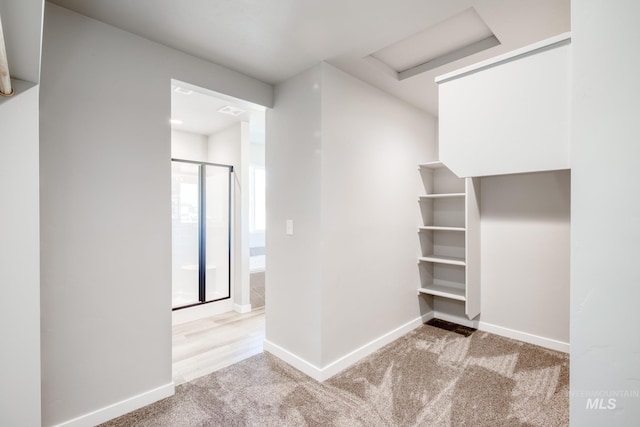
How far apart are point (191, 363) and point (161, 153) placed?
1.76 meters

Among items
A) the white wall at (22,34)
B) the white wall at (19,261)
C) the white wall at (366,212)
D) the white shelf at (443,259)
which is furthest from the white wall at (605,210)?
the white shelf at (443,259)

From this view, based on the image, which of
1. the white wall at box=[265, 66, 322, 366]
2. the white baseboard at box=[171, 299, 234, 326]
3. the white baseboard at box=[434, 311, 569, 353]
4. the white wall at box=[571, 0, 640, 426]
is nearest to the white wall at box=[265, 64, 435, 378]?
the white wall at box=[265, 66, 322, 366]

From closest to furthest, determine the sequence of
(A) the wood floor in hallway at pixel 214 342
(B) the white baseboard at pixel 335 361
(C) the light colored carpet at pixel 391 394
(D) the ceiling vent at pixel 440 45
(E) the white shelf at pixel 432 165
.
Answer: (C) the light colored carpet at pixel 391 394 → (D) the ceiling vent at pixel 440 45 → (B) the white baseboard at pixel 335 361 → (A) the wood floor in hallway at pixel 214 342 → (E) the white shelf at pixel 432 165

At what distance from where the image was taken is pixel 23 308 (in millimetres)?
1278

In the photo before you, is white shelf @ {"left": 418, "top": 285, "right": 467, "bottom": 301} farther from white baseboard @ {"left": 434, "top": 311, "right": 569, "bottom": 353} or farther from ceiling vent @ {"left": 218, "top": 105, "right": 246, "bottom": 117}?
ceiling vent @ {"left": 218, "top": 105, "right": 246, "bottom": 117}

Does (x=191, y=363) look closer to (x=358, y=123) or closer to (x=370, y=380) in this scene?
(x=370, y=380)

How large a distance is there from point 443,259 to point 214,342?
8.27 feet

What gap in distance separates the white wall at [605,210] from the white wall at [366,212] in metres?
1.67

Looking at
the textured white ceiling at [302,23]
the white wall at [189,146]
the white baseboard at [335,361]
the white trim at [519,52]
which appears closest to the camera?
the white trim at [519,52]

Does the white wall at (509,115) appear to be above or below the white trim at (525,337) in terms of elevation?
above

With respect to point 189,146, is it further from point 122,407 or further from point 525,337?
point 525,337

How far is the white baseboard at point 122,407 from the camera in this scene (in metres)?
1.82

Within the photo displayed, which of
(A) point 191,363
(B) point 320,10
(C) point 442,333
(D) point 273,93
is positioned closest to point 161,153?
(D) point 273,93

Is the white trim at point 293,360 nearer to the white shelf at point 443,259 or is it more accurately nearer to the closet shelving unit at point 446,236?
the closet shelving unit at point 446,236
